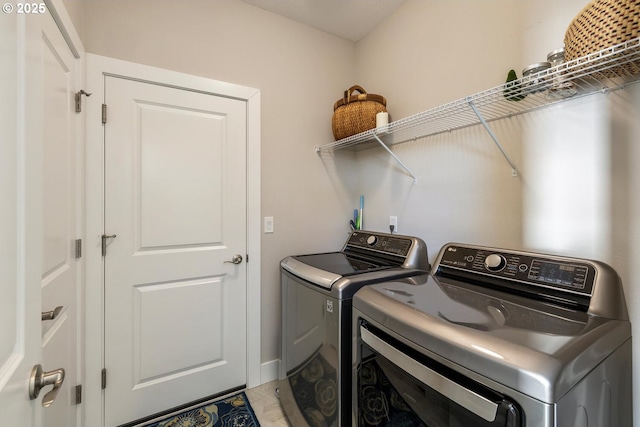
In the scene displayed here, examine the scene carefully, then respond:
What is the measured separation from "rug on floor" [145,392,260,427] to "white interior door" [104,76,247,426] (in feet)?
0.24

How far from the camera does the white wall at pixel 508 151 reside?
39.1 inches

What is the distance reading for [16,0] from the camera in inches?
20.8

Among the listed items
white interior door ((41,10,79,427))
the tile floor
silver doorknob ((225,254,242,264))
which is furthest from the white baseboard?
white interior door ((41,10,79,427))

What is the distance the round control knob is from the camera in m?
1.09

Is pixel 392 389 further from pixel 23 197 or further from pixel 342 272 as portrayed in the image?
Result: pixel 23 197

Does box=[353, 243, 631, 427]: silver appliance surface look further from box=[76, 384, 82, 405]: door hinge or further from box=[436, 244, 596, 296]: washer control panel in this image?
box=[76, 384, 82, 405]: door hinge

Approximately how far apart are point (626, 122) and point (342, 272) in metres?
1.23

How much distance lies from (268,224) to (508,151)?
4.93 ft

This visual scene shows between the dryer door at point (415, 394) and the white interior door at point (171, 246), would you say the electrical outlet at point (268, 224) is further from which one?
the dryer door at point (415, 394)

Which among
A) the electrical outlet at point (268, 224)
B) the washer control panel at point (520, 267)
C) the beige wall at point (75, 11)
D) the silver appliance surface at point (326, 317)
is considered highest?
the beige wall at point (75, 11)

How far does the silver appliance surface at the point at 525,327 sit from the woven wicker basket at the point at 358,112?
1.07 m

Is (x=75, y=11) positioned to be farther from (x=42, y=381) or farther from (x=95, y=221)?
(x=42, y=381)

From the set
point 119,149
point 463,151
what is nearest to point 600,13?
point 463,151

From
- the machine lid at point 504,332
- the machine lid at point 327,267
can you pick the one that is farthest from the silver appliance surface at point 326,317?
the machine lid at point 504,332
